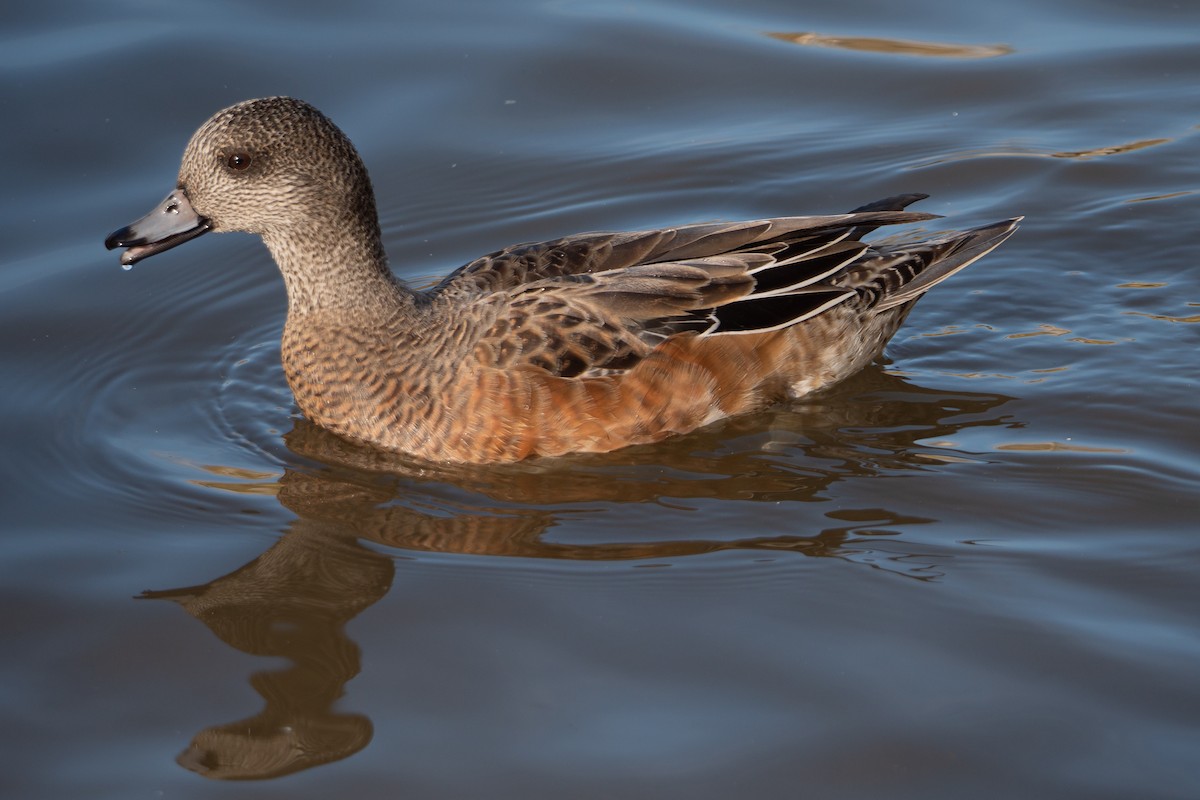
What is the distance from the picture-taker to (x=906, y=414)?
694cm

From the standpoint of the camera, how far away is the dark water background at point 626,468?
489cm

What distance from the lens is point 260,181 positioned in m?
6.64

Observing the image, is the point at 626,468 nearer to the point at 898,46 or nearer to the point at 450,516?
the point at 450,516

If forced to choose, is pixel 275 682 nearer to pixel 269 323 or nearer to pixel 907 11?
pixel 269 323

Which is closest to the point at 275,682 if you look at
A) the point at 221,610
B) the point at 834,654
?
the point at 221,610

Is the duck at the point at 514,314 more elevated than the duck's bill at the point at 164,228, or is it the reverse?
the duck's bill at the point at 164,228

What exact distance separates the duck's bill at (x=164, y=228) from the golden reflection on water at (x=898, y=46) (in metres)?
4.97

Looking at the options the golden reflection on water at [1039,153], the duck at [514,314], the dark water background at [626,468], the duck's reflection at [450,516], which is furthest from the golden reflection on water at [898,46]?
the duck's reflection at [450,516]

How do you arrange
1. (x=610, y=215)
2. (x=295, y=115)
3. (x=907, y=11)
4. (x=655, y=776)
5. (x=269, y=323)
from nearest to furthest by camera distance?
(x=655, y=776) < (x=295, y=115) < (x=269, y=323) < (x=610, y=215) < (x=907, y=11)

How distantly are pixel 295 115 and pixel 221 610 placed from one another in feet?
7.26

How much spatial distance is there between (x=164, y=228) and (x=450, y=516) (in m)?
1.80

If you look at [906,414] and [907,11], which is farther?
[907,11]

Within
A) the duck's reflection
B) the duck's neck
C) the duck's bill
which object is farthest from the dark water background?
the duck's bill

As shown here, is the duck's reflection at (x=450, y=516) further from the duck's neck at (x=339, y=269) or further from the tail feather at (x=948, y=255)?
the duck's neck at (x=339, y=269)
